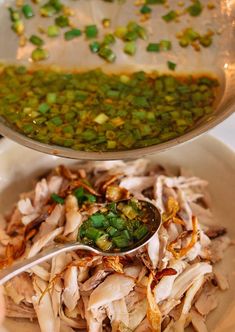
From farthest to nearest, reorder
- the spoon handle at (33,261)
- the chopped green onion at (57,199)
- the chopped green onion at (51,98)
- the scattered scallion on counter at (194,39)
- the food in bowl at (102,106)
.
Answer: the scattered scallion on counter at (194,39)
the chopped green onion at (51,98)
the food in bowl at (102,106)
the chopped green onion at (57,199)
the spoon handle at (33,261)

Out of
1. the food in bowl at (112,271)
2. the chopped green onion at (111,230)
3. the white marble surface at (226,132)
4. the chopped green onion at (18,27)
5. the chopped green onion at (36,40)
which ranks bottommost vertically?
the food in bowl at (112,271)

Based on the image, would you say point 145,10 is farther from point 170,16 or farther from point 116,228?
point 116,228

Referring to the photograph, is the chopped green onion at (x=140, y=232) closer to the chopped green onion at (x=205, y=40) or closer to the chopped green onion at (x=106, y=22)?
the chopped green onion at (x=205, y=40)

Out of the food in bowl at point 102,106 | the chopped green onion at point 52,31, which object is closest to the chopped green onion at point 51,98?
the food in bowl at point 102,106

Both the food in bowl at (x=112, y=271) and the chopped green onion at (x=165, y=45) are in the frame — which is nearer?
the food in bowl at (x=112, y=271)

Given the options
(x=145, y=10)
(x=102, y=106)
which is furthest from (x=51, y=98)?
(x=145, y=10)

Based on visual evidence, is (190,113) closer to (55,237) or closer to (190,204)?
(190,204)

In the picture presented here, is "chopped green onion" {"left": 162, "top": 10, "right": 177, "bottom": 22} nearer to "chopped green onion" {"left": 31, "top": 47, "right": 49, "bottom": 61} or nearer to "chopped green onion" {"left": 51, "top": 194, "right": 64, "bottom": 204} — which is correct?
"chopped green onion" {"left": 31, "top": 47, "right": 49, "bottom": 61}
